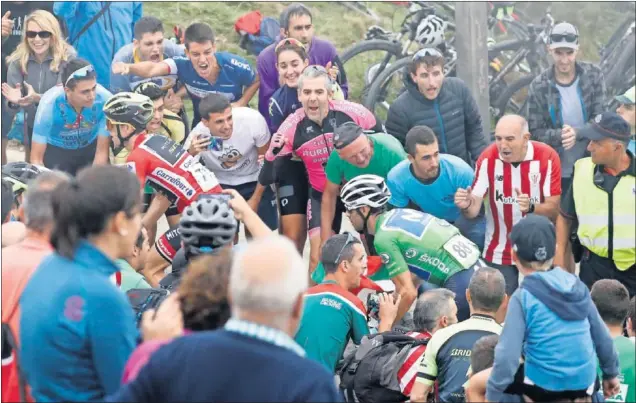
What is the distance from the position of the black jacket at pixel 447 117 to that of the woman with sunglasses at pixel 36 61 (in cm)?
298

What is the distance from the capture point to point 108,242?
4047mm

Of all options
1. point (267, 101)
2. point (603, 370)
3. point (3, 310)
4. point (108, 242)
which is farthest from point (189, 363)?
point (267, 101)

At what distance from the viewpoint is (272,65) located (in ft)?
33.9

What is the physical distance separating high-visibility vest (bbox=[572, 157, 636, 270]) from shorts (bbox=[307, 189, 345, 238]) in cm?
196

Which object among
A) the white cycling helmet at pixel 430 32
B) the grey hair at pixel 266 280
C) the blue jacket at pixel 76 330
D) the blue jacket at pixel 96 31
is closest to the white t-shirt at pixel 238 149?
the blue jacket at pixel 96 31

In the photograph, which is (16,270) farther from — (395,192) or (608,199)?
(608,199)

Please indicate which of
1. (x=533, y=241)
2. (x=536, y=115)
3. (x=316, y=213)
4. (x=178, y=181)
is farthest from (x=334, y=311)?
(x=536, y=115)

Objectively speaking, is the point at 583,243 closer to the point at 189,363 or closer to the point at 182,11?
the point at 189,363

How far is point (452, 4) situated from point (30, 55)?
5.97 metres

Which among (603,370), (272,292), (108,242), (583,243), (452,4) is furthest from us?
(452,4)

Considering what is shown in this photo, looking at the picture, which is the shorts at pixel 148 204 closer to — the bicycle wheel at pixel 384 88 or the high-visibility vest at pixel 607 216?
the high-visibility vest at pixel 607 216

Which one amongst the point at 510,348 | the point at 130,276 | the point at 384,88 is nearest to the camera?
the point at 510,348

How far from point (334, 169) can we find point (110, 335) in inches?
202

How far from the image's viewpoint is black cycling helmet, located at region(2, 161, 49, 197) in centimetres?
768
